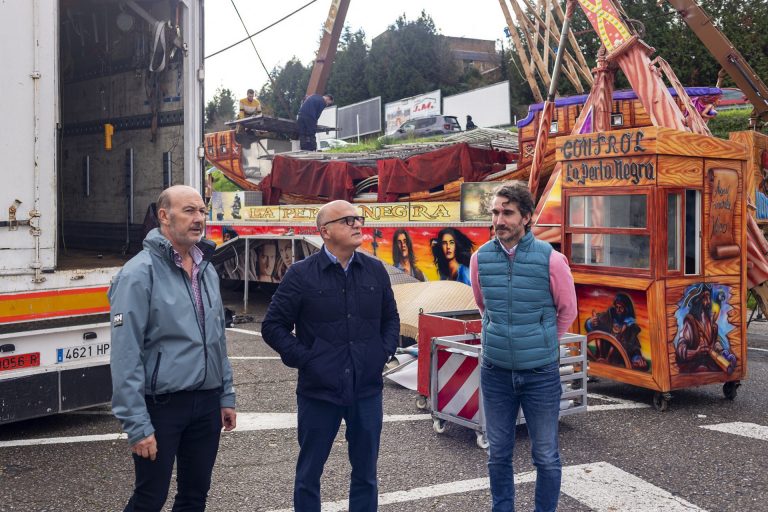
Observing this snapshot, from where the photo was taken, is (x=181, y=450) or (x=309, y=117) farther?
(x=309, y=117)

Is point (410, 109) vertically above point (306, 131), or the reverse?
point (410, 109)

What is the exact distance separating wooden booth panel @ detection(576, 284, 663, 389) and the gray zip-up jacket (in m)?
4.74

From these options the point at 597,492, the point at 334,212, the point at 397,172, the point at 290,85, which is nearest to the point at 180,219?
the point at 334,212

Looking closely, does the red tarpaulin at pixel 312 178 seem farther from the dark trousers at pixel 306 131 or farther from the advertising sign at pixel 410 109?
the advertising sign at pixel 410 109

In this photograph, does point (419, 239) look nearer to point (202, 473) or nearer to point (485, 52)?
point (202, 473)

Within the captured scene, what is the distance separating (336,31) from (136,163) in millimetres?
11332

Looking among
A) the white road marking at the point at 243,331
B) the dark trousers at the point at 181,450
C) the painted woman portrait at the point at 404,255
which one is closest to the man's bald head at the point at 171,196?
the dark trousers at the point at 181,450

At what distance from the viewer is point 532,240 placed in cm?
416

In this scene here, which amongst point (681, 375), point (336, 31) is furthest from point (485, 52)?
point (681, 375)

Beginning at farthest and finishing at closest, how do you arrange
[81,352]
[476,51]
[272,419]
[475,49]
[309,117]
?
[475,49] < [476,51] < [309,117] < [272,419] < [81,352]

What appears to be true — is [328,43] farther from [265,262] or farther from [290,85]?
[290,85]

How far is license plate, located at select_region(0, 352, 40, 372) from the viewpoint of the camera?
214 inches

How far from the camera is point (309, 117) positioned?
53.1ft

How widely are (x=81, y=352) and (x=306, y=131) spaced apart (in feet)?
35.8
